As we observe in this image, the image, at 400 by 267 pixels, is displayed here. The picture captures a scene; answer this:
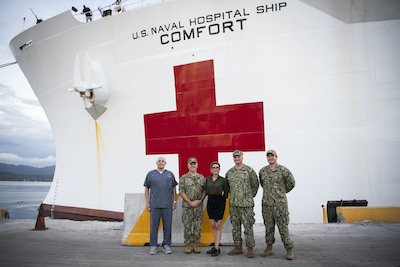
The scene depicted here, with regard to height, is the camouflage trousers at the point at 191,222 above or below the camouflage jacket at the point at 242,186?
below

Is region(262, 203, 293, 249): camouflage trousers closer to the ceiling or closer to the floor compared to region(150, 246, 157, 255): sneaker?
closer to the ceiling

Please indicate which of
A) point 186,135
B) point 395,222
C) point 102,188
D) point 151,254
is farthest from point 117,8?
point 395,222

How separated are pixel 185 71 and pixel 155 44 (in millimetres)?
768

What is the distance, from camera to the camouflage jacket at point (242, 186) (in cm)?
241

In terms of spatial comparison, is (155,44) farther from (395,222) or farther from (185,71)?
(395,222)

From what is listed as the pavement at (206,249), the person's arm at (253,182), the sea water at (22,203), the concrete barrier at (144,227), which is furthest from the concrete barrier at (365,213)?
the sea water at (22,203)

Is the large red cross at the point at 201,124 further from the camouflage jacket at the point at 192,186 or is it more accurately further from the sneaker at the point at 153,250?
the sneaker at the point at 153,250

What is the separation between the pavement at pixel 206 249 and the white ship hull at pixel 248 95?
1.96ft

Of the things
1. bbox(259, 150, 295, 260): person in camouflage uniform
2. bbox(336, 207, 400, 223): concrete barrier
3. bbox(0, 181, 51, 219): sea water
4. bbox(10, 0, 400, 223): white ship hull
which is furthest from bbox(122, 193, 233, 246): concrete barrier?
bbox(0, 181, 51, 219): sea water

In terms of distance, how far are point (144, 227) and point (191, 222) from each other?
74 centimetres

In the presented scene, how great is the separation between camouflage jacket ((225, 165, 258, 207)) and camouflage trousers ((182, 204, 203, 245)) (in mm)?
379

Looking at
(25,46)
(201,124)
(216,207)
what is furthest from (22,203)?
(216,207)

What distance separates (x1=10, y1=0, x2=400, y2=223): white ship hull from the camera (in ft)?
12.3

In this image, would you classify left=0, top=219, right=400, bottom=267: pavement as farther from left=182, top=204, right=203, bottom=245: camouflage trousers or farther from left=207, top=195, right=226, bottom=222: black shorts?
left=207, top=195, right=226, bottom=222: black shorts
